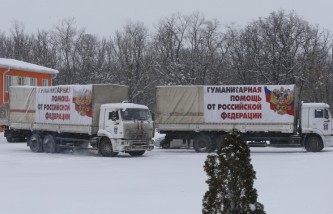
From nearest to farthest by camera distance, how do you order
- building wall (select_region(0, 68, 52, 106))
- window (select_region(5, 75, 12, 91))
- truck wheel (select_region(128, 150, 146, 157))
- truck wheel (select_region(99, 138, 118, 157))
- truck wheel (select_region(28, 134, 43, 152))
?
truck wheel (select_region(99, 138, 118, 157)) < truck wheel (select_region(128, 150, 146, 157)) < truck wheel (select_region(28, 134, 43, 152)) < building wall (select_region(0, 68, 52, 106)) < window (select_region(5, 75, 12, 91))

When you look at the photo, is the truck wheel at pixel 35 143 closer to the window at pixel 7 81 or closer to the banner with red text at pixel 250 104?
the banner with red text at pixel 250 104

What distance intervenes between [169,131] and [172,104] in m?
1.31

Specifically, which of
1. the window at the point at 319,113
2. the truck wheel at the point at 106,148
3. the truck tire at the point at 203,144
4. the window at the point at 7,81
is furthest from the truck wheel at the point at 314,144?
the window at the point at 7,81

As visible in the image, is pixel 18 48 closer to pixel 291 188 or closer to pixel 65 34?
pixel 65 34

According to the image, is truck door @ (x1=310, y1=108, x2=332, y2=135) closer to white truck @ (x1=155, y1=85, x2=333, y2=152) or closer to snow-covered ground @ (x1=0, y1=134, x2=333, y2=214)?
white truck @ (x1=155, y1=85, x2=333, y2=152)

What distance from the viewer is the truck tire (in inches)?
1097

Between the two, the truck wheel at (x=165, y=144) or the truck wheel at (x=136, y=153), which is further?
the truck wheel at (x=165, y=144)

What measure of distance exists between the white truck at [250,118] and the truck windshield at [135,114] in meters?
3.37

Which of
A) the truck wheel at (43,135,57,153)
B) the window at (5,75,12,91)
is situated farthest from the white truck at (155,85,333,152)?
the window at (5,75,12,91)

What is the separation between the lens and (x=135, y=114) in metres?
25.1

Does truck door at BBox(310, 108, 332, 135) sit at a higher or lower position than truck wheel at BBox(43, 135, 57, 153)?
higher

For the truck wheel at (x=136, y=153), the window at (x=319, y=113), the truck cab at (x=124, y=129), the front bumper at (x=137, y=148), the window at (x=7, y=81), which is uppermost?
the window at (x=7, y=81)

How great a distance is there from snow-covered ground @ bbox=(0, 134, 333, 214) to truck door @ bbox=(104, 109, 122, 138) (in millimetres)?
1223

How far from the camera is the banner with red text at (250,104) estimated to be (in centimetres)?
2695
